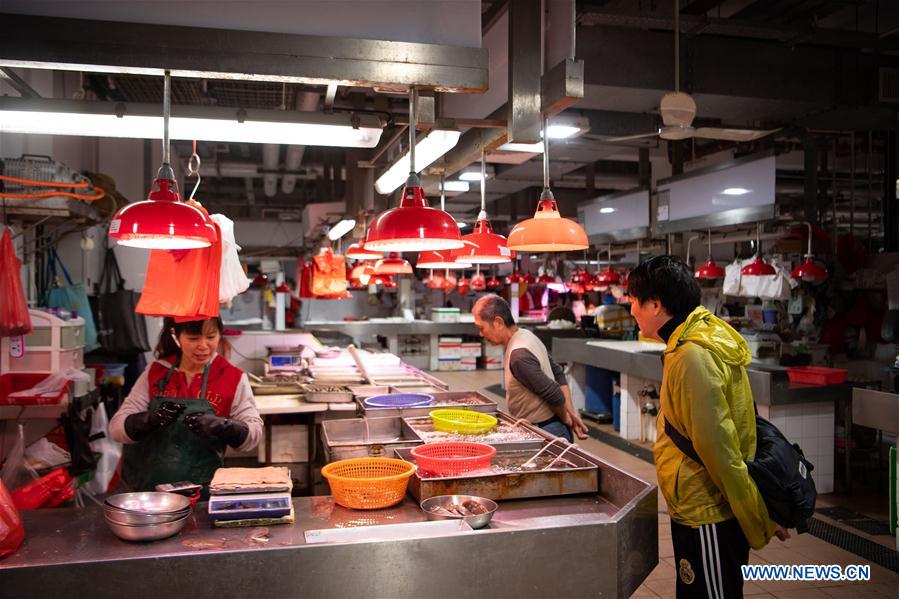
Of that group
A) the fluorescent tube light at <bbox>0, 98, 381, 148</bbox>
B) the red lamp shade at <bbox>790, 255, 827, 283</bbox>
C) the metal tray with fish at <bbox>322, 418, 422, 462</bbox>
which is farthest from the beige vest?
the red lamp shade at <bbox>790, 255, 827, 283</bbox>

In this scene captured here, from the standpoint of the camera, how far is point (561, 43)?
3.28 meters

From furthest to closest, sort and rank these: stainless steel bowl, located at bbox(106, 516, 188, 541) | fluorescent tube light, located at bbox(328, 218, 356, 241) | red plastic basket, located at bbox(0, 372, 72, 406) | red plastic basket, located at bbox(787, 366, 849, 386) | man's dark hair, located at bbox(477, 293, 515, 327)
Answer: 1. fluorescent tube light, located at bbox(328, 218, 356, 241)
2. red plastic basket, located at bbox(787, 366, 849, 386)
3. red plastic basket, located at bbox(0, 372, 72, 406)
4. man's dark hair, located at bbox(477, 293, 515, 327)
5. stainless steel bowl, located at bbox(106, 516, 188, 541)

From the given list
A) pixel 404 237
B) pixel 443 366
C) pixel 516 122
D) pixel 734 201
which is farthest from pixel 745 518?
pixel 443 366

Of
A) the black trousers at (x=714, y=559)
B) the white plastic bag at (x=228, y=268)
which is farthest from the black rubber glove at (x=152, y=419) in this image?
the black trousers at (x=714, y=559)

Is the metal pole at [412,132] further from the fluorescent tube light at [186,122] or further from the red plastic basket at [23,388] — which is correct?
the red plastic basket at [23,388]

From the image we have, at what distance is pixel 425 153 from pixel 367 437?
5.91ft

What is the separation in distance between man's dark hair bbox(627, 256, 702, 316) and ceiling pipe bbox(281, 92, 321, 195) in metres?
2.89

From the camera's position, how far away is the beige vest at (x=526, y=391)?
4.71 meters

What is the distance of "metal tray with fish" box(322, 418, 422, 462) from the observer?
357 cm

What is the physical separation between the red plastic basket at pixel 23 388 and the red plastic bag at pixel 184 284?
8.67ft

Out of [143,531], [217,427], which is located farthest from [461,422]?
[143,531]

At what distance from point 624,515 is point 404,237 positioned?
1434 millimetres

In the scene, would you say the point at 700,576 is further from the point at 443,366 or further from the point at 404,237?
the point at 443,366

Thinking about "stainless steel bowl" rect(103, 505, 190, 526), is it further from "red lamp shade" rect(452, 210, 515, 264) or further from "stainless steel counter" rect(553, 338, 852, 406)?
"stainless steel counter" rect(553, 338, 852, 406)
